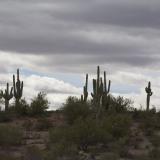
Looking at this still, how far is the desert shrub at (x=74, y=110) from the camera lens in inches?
1728

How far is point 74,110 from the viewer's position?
44.1 m

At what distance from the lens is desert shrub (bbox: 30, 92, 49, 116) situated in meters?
49.4

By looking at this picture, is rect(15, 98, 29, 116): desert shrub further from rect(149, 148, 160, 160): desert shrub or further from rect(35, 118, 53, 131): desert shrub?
rect(149, 148, 160, 160): desert shrub

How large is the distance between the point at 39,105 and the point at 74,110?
643 centimetres

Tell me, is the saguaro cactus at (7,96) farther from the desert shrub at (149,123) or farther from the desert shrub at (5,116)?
the desert shrub at (149,123)

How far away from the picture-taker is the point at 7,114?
47031mm

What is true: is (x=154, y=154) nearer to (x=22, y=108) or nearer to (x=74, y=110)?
(x=74, y=110)

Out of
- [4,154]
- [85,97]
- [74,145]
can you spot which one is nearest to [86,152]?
[74,145]

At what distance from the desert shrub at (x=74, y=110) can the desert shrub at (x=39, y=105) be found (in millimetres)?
4396

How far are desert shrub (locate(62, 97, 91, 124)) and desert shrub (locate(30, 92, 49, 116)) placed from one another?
440cm

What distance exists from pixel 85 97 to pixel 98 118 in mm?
6392

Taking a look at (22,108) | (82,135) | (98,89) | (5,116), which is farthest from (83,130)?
(22,108)

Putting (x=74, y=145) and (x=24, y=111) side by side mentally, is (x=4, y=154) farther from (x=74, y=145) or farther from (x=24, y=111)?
(x=24, y=111)

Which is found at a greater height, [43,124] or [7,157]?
[43,124]
